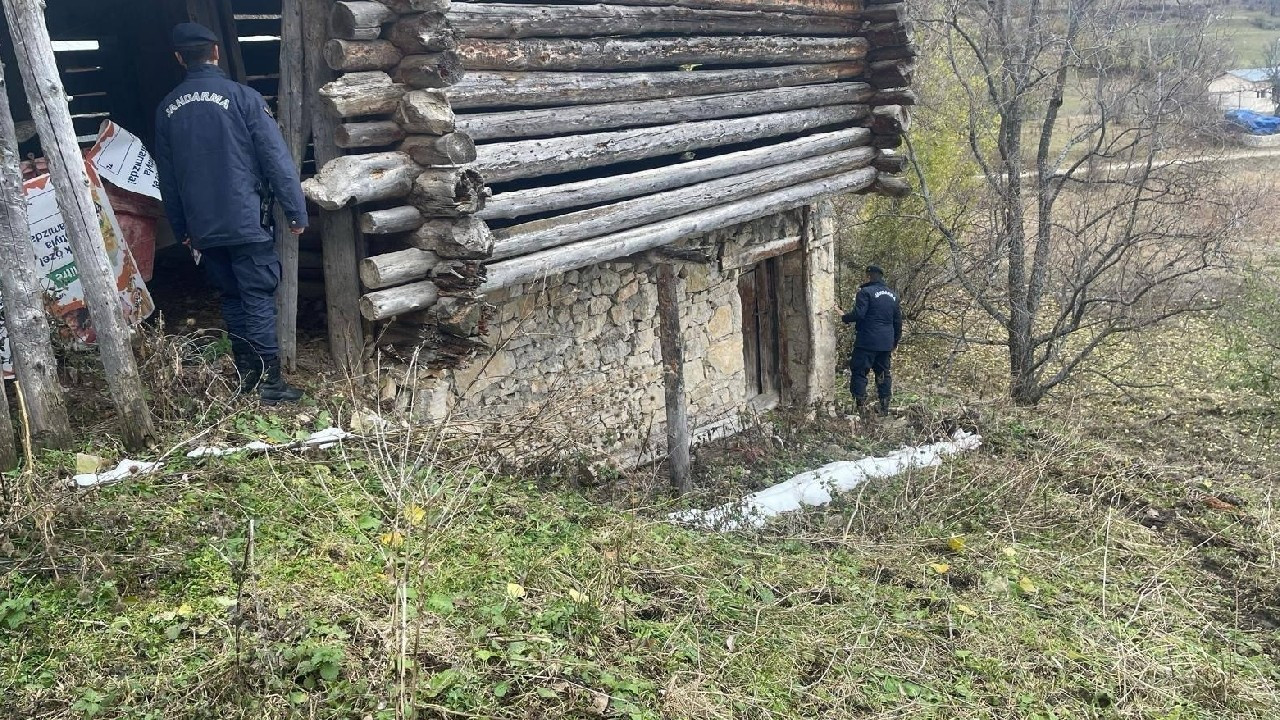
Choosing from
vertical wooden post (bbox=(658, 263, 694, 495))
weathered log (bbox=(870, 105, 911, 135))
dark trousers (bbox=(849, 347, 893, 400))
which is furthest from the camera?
dark trousers (bbox=(849, 347, 893, 400))

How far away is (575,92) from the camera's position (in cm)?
623

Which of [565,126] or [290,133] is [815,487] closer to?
[565,126]

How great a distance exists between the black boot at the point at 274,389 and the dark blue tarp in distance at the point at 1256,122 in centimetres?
2511

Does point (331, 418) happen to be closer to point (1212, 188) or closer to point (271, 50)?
point (271, 50)

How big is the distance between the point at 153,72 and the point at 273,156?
201cm

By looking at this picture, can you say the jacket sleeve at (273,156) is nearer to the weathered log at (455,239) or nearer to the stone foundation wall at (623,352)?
the weathered log at (455,239)

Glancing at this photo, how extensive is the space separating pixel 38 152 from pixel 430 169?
94.4 inches

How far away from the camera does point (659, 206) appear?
6.94 meters

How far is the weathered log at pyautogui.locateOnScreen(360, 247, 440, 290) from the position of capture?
5.15 metres

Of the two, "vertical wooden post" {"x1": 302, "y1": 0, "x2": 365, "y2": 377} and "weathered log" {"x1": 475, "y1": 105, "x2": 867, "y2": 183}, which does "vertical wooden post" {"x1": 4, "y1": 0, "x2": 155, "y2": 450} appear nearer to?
"vertical wooden post" {"x1": 302, "y1": 0, "x2": 365, "y2": 377}

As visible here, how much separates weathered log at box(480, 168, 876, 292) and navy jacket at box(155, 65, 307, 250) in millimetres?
1284

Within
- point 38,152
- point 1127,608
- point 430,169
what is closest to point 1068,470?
point 1127,608

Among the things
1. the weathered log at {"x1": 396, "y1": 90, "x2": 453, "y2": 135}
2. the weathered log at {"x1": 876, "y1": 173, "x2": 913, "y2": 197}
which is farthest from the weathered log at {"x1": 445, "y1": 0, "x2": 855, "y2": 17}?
the weathered log at {"x1": 876, "y1": 173, "x2": 913, "y2": 197}

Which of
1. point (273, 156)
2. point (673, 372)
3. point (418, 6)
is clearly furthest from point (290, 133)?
point (673, 372)
